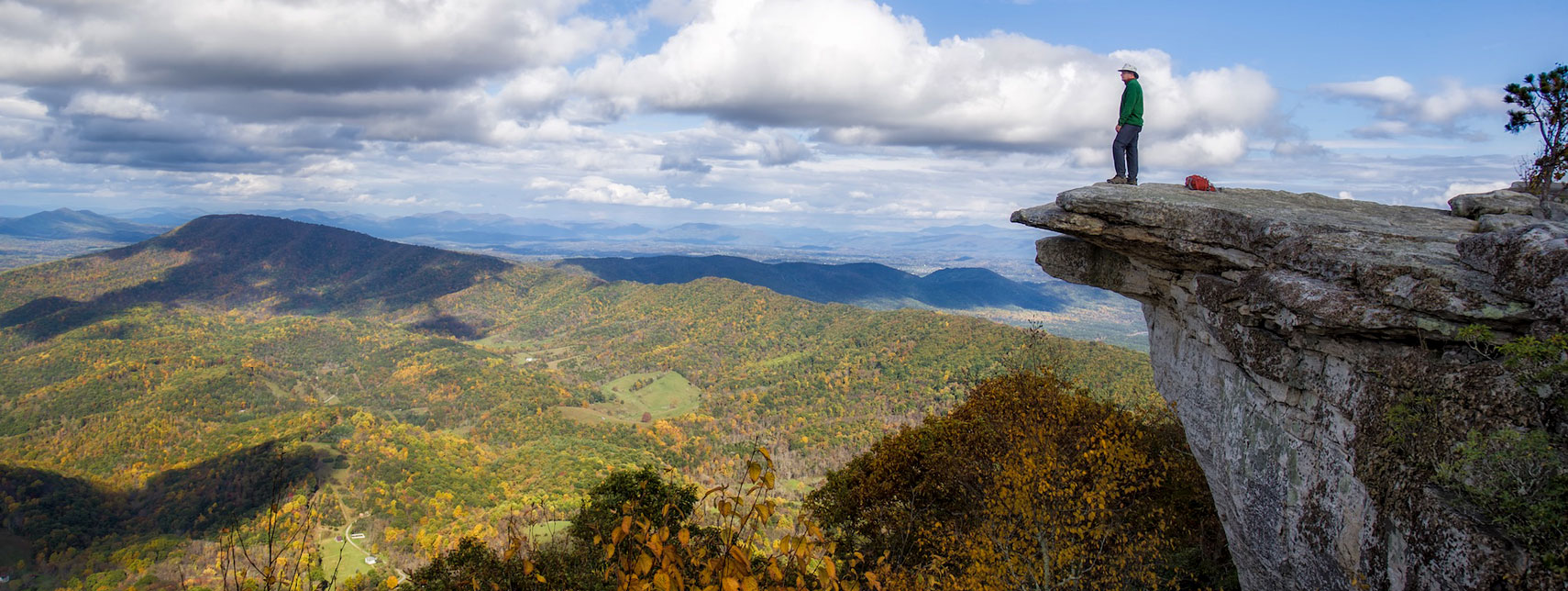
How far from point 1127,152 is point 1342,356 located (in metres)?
8.73

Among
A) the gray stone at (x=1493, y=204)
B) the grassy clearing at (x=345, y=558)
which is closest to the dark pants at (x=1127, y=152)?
the gray stone at (x=1493, y=204)

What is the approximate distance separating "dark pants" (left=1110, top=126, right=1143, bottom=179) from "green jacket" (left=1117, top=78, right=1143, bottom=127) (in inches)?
11.1

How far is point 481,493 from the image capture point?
95875 millimetres

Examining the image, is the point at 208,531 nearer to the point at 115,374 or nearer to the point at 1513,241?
the point at 115,374

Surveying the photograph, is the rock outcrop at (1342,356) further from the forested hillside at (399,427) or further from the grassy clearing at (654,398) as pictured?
A: the grassy clearing at (654,398)

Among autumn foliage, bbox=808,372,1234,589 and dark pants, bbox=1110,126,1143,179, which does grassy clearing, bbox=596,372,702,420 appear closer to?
autumn foliage, bbox=808,372,1234,589

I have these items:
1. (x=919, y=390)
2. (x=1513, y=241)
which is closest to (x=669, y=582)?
(x=1513, y=241)

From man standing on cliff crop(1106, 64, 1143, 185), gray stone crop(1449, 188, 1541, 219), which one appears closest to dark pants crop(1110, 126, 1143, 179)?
man standing on cliff crop(1106, 64, 1143, 185)

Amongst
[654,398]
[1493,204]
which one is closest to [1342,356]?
[1493,204]

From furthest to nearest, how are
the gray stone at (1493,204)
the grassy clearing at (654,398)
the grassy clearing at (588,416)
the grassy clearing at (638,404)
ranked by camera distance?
the grassy clearing at (654,398)
the grassy clearing at (638,404)
the grassy clearing at (588,416)
the gray stone at (1493,204)

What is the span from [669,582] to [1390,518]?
1049 centimetres

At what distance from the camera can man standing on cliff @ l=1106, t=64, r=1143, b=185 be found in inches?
677

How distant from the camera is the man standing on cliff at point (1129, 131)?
17.2 m

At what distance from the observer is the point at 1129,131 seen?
17.6m
